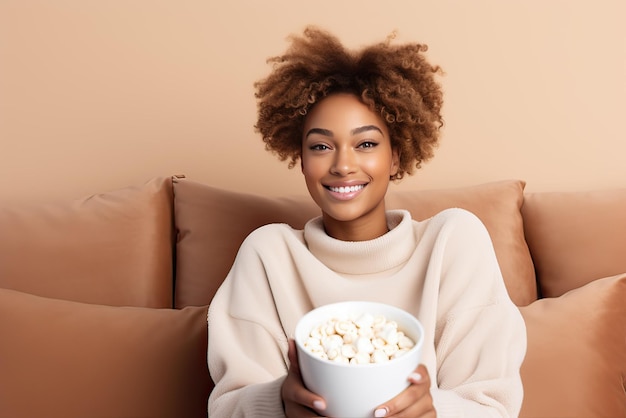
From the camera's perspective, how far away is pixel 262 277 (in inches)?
52.0

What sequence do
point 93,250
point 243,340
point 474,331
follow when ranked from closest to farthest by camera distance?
point 474,331 → point 243,340 → point 93,250

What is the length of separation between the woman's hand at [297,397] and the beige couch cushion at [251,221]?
2.38 ft

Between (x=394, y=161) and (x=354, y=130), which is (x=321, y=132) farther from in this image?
(x=394, y=161)

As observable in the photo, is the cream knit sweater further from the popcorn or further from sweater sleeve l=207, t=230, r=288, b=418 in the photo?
the popcorn

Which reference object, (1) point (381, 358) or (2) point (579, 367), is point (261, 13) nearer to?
(2) point (579, 367)

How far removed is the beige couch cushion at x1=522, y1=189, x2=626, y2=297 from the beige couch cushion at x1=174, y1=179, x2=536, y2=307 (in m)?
0.05

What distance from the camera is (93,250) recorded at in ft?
5.26

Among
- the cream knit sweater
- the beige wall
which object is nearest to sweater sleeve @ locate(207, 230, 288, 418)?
the cream knit sweater

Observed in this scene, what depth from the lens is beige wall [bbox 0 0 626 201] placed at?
1.96m

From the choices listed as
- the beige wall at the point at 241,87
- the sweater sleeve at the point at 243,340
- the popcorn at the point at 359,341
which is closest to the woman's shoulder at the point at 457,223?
the sweater sleeve at the point at 243,340

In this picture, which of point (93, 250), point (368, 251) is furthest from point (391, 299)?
point (93, 250)

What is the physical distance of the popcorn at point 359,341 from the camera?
2.49ft

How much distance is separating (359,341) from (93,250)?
40.5 inches

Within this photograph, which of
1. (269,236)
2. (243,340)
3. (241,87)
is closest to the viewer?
(243,340)
